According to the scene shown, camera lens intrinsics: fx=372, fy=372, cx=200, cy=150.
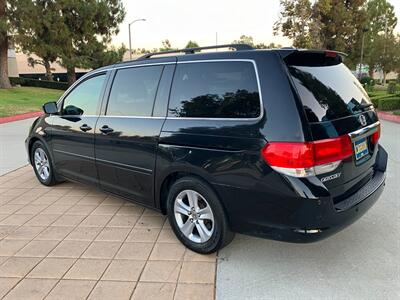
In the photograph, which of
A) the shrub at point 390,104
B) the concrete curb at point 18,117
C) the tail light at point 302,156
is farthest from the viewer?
the shrub at point 390,104

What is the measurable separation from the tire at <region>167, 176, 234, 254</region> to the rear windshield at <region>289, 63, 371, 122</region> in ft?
3.64

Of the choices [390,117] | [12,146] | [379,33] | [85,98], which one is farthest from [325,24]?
[85,98]

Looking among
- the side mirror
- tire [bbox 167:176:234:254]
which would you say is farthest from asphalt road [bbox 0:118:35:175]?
tire [bbox 167:176:234:254]

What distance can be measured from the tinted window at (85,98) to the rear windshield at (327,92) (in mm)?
2569

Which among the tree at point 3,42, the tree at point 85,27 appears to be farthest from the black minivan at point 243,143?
the tree at point 85,27

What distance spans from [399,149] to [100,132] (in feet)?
20.6

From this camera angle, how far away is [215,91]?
3256 millimetres

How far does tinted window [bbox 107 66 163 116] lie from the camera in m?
3.85

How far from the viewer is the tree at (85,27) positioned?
88.5ft

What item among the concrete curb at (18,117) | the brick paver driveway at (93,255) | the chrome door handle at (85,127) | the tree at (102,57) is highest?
the tree at (102,57)

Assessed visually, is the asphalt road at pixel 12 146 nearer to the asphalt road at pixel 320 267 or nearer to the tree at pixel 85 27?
the asphalt road at pixel 320 267

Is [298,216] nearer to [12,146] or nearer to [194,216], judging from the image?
[194,216]

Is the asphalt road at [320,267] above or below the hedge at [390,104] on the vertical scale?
below

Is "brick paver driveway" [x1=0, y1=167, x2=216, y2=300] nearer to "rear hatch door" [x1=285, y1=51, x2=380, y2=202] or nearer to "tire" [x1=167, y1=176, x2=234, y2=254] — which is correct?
"tire" [x1=167, y1=176, x2=234, y2=254]
